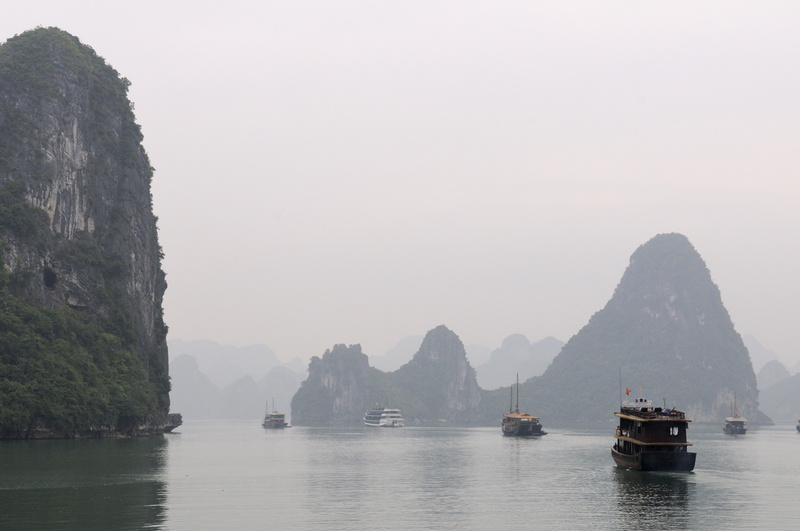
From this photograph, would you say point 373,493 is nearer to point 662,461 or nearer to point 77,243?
point 662,461

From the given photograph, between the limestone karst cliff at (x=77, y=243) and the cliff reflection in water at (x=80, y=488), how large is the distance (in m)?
20.0

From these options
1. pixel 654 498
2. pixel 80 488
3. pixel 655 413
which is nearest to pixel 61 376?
pixel 80 488

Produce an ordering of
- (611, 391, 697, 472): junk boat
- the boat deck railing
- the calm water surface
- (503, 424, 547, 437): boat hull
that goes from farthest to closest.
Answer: (503, 424, 547, 437): boat hull, the boat deck railing, (611, 391, 697, 472): junk boat, the calm water surface

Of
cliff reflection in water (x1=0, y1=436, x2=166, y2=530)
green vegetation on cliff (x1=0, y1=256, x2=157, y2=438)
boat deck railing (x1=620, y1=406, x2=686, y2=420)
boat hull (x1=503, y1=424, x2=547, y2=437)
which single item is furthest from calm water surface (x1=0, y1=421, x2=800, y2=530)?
boat hull (x1=503, y1=424, x2=547, y2=437)

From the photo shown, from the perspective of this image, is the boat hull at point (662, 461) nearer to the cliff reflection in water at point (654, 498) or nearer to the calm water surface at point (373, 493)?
the cliff reflection in water at point (654, 498)

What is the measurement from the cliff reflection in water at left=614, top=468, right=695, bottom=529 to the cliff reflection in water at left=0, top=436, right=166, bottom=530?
72.3 feet

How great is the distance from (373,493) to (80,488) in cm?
1619

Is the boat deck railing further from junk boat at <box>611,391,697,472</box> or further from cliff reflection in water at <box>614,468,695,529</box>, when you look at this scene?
cliff reflection in water at <box>614,468,695,529</box>

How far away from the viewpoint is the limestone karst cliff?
10619 cm

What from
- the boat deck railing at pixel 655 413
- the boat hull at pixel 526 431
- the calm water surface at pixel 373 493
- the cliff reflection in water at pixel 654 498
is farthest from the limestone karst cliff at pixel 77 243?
the cliff reflection in water at pixel 654 498

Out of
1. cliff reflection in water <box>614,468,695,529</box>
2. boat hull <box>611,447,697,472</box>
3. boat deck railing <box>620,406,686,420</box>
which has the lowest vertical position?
cliff reflection in water <box>614,468,695,529</box>

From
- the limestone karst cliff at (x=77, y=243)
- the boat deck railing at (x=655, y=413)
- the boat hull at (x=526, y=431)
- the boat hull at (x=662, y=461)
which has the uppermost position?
the limestone karst cliff at (x=77, y=243)

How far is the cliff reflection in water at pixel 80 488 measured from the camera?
1602 inches

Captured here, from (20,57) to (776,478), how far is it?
109 meters
